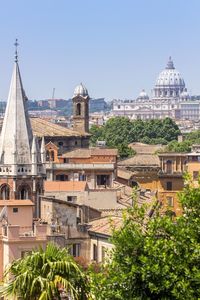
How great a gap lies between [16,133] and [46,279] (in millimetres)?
27786

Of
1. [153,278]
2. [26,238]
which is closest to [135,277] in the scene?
[153,278]

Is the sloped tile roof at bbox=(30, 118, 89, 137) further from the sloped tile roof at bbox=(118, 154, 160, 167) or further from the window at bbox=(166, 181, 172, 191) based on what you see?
the window at bbox=(166, 181, 172, 191)

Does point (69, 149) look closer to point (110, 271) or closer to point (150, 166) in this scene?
point (150, 166)

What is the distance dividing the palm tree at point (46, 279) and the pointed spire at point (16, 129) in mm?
25951

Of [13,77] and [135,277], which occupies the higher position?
[13,77]

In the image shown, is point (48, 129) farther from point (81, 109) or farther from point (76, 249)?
point (76, 249)

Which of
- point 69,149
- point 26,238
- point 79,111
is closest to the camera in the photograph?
point 26,238

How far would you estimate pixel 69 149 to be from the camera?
11256cm

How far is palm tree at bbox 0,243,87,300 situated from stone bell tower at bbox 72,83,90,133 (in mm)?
83446

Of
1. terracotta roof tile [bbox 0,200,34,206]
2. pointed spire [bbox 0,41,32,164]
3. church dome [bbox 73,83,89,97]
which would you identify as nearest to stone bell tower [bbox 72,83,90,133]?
church dome [bbox 73,83,89,97]

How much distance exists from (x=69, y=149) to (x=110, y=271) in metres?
A: 73.4

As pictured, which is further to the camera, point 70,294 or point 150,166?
point 150,166

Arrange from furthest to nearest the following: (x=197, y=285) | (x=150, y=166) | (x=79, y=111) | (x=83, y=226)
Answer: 1. (x=79, y=111)
2. (x=150, y=166)
3. (x=83, y=226)
4. (x=197, y=285)

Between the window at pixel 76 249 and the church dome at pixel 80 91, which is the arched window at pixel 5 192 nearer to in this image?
the window at pixel 76 249
